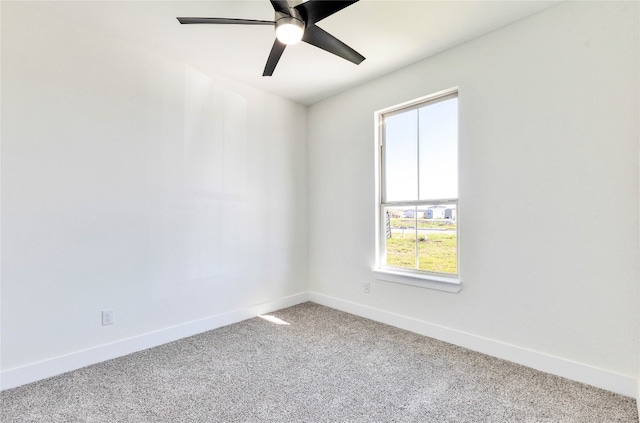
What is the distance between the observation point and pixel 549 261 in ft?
7.13

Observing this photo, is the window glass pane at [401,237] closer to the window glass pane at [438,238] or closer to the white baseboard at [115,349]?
the window glass pane at [438,238]

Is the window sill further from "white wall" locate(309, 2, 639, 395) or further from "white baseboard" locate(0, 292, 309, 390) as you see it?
"white baseboard" locate(0, 292, 309, 390)

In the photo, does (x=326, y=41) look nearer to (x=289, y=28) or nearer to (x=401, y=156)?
(x=289, y=28)

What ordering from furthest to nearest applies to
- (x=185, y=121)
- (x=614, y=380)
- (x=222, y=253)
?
(x=222, y=253)
(x=185, y=121)
(x=614, y=380)

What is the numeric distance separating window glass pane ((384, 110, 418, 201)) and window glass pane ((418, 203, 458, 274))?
0.26m

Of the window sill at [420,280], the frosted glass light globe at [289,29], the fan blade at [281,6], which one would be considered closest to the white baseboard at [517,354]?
the window sill at [420,280]

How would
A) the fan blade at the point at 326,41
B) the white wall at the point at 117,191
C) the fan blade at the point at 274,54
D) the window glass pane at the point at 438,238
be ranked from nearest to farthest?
the fan blade at the point at 326,41, the fan blade at the point at 274,54, the white wall at the point at 117,191, the window glass pane at the point at 438,238

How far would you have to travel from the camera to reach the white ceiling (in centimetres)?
212

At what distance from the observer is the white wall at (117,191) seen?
2.09 metres

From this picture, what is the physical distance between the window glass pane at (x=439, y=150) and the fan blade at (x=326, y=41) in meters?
1.12

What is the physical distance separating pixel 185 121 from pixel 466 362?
10.5 feet

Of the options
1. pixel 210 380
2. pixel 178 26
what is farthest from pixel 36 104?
pixel 210 380

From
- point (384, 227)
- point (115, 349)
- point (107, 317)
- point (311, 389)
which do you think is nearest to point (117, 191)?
point (107, 317)

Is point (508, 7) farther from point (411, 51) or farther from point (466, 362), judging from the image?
point (466, 362)
